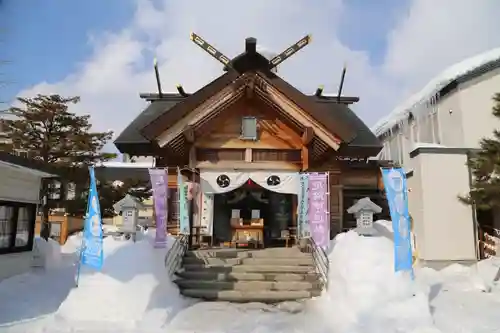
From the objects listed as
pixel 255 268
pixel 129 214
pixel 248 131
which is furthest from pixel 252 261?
pixel 248 131

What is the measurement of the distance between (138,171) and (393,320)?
18.6 meters

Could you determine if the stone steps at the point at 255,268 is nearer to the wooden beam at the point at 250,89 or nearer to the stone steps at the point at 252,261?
the stone steps at the point at 252,261

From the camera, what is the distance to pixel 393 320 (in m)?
7.30

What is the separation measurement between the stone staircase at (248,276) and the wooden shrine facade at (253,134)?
129 inches

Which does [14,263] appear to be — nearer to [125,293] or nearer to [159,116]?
[125,293]

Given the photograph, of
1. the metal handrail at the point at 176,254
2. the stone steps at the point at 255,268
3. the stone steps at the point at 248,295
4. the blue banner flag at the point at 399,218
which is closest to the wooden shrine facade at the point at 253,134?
the metal handrail at the point at 176,254

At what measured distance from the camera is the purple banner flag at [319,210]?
416 inches

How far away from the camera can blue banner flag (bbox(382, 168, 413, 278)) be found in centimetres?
858

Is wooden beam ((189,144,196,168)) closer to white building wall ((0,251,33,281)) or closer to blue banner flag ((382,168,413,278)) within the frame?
white building wall ((0,251,33,281))

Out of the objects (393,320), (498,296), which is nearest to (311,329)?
(393,320)

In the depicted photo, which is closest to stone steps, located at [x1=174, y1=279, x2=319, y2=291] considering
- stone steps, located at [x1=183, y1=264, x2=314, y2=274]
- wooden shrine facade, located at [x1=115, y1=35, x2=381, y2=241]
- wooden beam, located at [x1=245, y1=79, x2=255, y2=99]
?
stone steps, located at [x1=183, y1=264, x2=314, y2=274]

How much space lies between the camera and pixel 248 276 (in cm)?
1002

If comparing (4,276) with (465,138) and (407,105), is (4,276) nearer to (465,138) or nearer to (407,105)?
(465,138)

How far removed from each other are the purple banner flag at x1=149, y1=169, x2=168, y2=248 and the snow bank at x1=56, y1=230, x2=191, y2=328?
0.55 m
